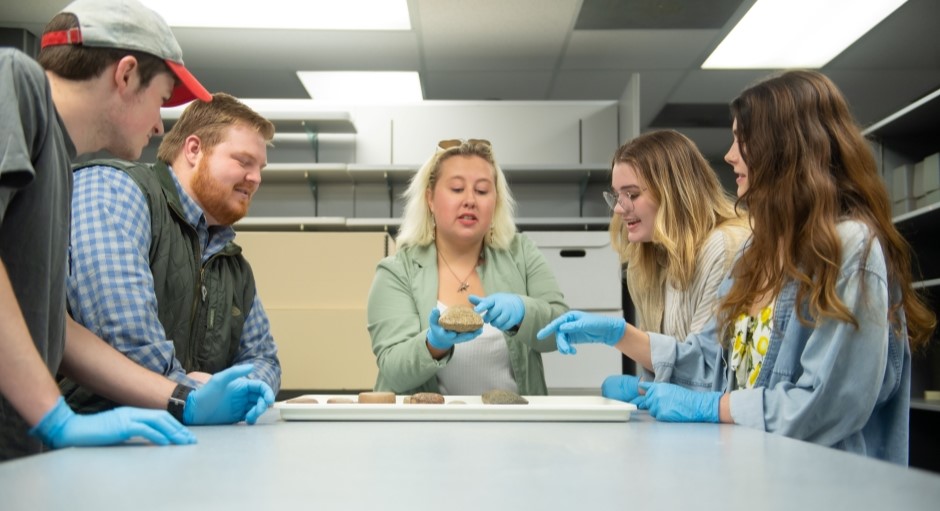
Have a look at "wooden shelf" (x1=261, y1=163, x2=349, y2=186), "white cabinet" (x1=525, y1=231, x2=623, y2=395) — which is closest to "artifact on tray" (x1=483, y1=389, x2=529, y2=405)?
"white cabinet" (x1=525, y1=231, x2=623, y2=395)

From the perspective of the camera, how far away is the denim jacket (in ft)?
3.77

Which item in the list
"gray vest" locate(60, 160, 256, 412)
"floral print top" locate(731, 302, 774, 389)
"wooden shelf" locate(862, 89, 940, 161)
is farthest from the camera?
"wooden shelf" locate(862, 89, 940, 161)

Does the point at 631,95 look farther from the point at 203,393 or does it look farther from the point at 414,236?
the point at 203,393

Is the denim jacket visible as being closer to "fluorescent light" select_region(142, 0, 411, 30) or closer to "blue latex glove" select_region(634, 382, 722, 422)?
"blue latex glove" select_region(634, 382, 722, 422)

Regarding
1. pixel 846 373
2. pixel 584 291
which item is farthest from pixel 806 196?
pixel 584 291

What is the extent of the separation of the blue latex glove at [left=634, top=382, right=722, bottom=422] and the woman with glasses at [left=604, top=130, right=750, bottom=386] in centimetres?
44

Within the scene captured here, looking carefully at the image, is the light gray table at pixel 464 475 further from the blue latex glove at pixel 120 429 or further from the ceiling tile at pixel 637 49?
the ceiling tile at pixel 637 49

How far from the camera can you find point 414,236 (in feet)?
7.25

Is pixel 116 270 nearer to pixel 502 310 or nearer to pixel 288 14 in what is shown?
pixel 502 310

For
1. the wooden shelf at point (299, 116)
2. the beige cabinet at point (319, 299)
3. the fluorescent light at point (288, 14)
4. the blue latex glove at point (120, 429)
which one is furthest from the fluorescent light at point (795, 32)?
the blue latex glove at point (120, 429)

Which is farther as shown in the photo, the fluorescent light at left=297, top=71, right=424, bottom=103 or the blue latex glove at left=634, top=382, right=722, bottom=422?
the fluorescent light at left=297, top=71, right=424, bottom=103

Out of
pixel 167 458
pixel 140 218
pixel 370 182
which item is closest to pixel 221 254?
pixel 140 218

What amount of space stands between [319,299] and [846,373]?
253cm

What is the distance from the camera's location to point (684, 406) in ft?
4.14
